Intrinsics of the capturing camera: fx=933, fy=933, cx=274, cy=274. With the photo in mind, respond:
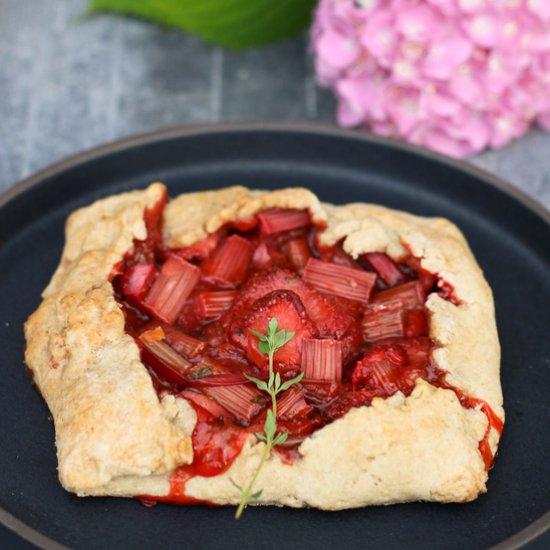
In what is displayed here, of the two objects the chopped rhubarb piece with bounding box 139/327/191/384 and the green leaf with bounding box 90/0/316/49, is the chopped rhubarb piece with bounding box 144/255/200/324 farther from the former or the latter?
the green leaf with bounding box 90/0/316/49

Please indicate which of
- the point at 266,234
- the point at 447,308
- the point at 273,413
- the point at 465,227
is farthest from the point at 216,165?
the point at 273,413

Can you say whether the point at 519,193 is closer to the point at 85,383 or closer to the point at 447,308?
the point at 447,308

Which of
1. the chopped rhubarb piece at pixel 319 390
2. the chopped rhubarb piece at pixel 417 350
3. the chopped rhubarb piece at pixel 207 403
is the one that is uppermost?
the chopped rhubarb piece at pixel 417 350

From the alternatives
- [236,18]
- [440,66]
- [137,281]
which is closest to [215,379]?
[137,281]

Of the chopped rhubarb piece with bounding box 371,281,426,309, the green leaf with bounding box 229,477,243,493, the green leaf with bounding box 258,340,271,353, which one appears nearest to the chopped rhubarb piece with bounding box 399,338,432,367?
the chopped rhubarb piece with bounding box 371,281,426,309

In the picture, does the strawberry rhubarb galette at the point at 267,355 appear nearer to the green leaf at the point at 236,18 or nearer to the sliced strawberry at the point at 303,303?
the sliced strawberry at the point at 303,303

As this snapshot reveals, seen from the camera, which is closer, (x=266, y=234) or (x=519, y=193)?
(x=266, y=234)

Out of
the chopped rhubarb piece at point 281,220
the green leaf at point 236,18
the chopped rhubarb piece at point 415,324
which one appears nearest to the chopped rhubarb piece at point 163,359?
the chopped rhubarb piece at point 281,220

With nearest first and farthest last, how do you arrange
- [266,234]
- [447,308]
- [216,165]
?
[447,308]
[266,234]
[216,165]
